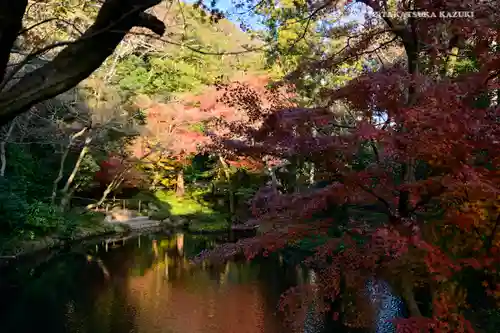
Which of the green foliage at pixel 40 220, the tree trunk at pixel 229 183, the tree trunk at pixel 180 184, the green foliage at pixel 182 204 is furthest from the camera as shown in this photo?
the tree trunk at pixel 180 184

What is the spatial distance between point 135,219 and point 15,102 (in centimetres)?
1499

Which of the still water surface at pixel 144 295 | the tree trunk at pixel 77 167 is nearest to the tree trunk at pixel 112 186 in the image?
the tree trunk at pixel 77 167

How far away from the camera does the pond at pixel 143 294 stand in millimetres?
6477

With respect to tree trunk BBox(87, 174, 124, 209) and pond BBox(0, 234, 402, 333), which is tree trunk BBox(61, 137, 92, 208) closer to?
tree trunk BBox(87, 174, 124, 209)

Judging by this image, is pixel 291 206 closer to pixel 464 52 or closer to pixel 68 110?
pixel 464 52

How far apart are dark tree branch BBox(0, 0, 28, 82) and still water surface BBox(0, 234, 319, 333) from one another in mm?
5310

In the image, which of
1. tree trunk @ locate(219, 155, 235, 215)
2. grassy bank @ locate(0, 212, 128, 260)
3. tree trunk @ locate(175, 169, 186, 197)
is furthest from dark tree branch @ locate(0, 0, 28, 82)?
tree trunk @ locate(175, 169, 186, 197)

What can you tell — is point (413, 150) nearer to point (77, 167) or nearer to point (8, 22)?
point (8, 22)

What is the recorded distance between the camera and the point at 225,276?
943 cm

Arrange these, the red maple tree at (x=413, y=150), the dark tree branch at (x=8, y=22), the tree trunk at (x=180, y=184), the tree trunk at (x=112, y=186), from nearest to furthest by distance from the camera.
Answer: the dark tree branch at (x=8, y=22), the red maple tree at (x=413, y=150), the tree trunk at (x=112, y=186), the tree trunk at (x=180, y=184)

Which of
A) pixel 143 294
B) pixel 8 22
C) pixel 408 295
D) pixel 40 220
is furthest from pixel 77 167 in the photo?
pixel 8 22

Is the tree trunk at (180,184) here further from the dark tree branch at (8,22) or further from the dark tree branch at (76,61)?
the dark tree branch at (8,22)

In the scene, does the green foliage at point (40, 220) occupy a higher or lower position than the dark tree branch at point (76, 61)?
lower

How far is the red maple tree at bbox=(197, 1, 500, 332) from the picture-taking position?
9.27ft
